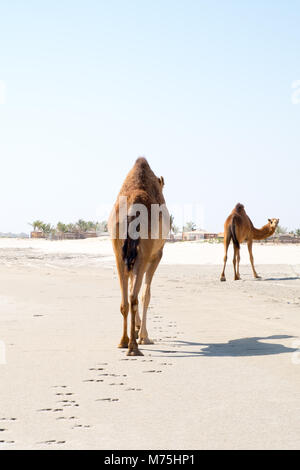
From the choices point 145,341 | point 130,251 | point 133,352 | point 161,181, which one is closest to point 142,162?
point 161,181

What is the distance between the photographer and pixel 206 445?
12.2ft

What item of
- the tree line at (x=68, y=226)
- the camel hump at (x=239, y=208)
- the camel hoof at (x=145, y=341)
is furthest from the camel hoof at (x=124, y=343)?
the tree line at (x=68, y=226)

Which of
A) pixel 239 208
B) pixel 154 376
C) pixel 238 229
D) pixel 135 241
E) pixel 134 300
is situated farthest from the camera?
pixel 239 208

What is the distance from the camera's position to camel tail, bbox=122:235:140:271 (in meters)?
7.06

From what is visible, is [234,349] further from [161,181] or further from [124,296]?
[161,181]

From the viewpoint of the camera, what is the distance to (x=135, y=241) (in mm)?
7129

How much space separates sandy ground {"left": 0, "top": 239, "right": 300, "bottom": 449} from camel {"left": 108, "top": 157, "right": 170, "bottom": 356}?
37 cm

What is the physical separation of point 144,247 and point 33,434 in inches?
138

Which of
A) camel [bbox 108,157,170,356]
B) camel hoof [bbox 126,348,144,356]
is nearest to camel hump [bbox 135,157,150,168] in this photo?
camel [bbox 108,157,170,356]

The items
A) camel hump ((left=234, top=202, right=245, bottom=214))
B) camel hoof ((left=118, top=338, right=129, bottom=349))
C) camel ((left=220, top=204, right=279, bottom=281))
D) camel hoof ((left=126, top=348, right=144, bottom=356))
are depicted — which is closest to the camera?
camel hoof ((left=126, top=348, right=144, bottom=356))

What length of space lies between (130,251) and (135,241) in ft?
0.44

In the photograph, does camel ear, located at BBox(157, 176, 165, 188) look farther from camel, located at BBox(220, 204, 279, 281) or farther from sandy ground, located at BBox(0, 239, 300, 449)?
camel, located at BBox(220, 204, 279, 281)

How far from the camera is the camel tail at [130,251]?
23.2 ft

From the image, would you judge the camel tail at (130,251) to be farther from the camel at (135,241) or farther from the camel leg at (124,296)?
the camel leg at (124,296)
